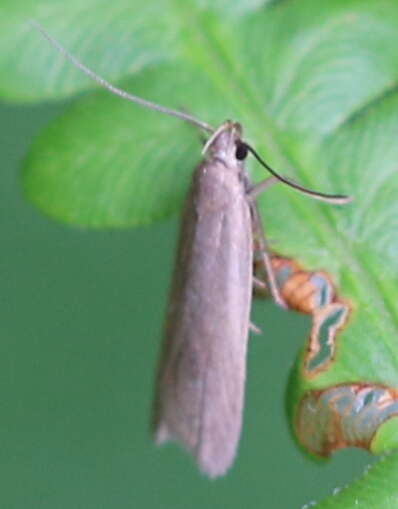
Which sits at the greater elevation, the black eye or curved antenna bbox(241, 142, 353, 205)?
the black eye

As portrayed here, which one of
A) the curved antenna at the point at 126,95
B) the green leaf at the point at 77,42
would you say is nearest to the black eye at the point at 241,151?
the curved antenna at the point at 126,95

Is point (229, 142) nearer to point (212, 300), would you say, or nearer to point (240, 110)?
point (240, 110)

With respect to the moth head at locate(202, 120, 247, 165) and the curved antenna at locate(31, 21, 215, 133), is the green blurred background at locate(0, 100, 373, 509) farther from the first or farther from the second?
the moth head at locate(202, 120, 247, 165)

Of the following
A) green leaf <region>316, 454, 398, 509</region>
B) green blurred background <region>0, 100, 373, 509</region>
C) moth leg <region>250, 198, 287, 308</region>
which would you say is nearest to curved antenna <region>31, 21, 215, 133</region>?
moth leg <region>250, 198, 287, 308</region>

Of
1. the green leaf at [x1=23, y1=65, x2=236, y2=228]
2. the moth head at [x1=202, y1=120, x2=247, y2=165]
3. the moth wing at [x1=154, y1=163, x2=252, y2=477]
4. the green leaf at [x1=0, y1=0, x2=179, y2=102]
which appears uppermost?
the green leaf at [x1=0, y1=0, x2=179, y2=102]

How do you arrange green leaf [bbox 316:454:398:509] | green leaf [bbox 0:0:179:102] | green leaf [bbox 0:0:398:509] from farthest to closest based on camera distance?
green leaf [bbox 0:0:179:102] → green leaf [bbox 0:0:398:509] → green leaf [bbox 316:454:398:509]

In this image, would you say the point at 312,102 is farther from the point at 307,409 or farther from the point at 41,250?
the point at 41,250

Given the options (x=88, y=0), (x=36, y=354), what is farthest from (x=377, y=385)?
(x=36, y=354)
